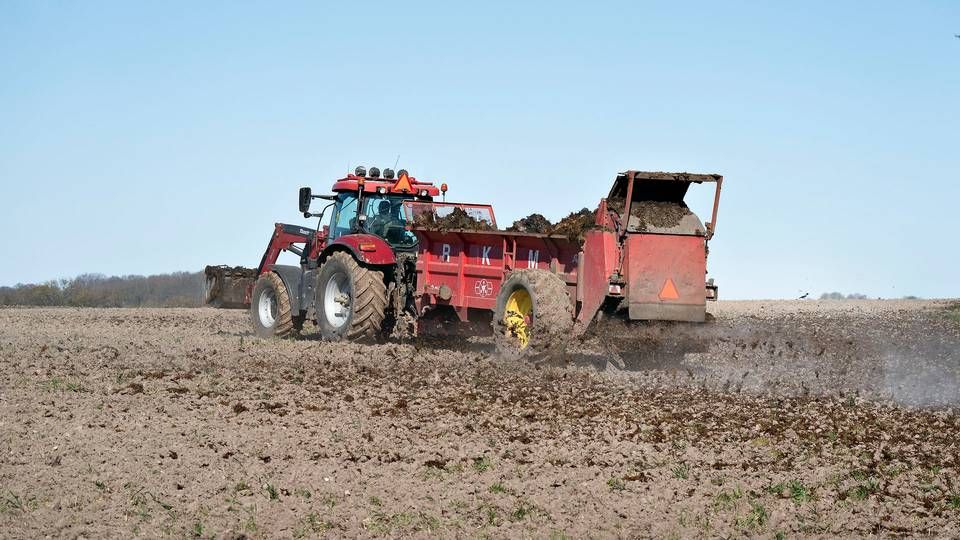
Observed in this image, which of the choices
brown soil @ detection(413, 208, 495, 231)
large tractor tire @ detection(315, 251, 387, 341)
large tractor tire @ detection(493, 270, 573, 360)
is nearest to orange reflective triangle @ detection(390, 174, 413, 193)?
large tractor tire @ detection(315, 251, 387, 341)

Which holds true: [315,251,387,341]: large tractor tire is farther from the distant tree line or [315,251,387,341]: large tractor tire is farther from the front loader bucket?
the distant tree line

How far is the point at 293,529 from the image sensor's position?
666 centimetres

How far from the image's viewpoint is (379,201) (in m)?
17.4

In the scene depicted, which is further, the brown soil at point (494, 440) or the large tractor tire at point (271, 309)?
the large tractor tire at point (271, 309)

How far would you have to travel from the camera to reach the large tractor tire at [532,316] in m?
13.2

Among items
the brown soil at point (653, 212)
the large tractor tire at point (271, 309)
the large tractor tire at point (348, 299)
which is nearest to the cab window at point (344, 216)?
the large tractor tire at point (348, 299)

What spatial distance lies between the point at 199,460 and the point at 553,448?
2550 millimetres

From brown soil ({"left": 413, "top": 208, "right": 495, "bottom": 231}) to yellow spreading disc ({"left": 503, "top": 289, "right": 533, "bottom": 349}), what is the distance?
1371mm

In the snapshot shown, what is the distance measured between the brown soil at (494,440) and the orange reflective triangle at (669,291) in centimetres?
36

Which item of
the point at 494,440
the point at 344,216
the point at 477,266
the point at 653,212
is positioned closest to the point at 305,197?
the point at 344,216

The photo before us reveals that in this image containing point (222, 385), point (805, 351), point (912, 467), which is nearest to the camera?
point (912, 467)

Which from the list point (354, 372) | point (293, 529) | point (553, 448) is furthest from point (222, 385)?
point (293, 529)

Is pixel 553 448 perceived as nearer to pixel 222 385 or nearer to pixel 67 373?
pixel 222 385

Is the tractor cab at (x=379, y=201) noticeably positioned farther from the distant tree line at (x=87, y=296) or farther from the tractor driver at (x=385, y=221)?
the distant tree line at (x=87, y=296)
